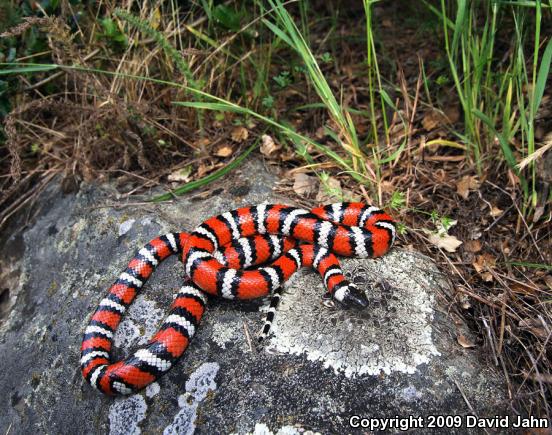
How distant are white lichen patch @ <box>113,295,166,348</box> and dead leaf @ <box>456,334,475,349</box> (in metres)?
2.39

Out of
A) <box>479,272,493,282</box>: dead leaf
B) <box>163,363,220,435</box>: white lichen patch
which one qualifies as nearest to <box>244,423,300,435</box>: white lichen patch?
<box>163,363,220,435</box>: white lichen patch

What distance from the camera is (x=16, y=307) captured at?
470 centimetres

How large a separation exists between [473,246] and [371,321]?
132cm

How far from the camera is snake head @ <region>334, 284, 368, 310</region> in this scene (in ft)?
12.4

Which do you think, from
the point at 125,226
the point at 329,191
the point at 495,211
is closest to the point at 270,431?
the point at 329,191

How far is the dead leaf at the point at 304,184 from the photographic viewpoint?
16.5 feet

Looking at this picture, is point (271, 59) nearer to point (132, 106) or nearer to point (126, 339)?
point (132, 106)

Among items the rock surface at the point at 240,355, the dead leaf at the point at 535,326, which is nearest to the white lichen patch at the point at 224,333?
the rock surface at the point at 240,355

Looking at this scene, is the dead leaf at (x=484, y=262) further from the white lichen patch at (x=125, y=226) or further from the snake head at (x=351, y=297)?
the white lichen patch at (x=125, y=226)

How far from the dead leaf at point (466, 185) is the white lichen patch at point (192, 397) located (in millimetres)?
2818

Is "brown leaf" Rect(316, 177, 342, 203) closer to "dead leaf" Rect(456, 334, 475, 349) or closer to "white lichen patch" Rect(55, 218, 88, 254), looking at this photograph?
"dead leaf" Rect(456, 334, 475, 349)

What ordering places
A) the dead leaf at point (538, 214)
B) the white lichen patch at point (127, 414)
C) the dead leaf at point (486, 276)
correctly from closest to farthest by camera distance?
the white lichen patch at point (127, 414), the dead leaf at point (486, 276), the dead leaf at point (538, 214)

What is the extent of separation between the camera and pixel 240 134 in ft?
17.9

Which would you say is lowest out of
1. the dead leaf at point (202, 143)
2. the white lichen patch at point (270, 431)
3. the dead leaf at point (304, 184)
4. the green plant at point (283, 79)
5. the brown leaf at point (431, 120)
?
the white lichen patch at point (270, 431)
